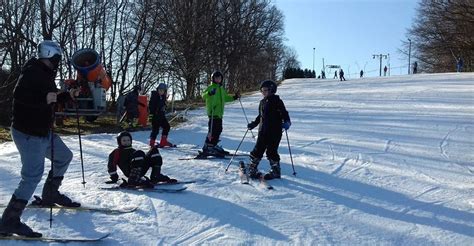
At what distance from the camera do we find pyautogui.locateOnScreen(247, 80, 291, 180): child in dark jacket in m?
8.03

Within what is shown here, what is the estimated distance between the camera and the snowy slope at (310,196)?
5.38 m

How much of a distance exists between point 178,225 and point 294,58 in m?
90.8

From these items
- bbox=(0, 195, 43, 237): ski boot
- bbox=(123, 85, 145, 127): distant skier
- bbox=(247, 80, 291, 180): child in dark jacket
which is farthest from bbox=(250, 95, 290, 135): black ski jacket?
bbox=(123, 85, 145, 127): distant skier

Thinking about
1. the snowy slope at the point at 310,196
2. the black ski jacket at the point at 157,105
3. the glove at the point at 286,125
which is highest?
the black ski jacket at the point at 157,105

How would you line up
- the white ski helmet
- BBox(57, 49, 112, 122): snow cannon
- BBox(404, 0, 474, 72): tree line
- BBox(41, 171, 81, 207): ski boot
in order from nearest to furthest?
the white ski helmet
BBox(41, 171, 81, 207): ski boot
BBox(57, 49, 112, 122): snow cannon
BBox(404, 0, 474, 72): tree line

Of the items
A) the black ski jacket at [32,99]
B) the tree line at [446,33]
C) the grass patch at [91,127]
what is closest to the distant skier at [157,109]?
the grass patch at [91,127]

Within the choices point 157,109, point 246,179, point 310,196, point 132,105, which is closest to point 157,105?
point 157,109

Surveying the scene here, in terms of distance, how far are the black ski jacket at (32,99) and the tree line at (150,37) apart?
15.2 m

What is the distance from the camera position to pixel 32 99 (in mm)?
4980

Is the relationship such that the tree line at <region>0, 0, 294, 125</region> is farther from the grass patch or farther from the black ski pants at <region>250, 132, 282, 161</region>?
the black ski pants at <region>250, 132, 282, 161</region>

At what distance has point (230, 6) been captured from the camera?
45250mm

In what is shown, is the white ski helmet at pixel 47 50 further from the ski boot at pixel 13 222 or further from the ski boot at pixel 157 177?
the ski boot at pixel 157 177

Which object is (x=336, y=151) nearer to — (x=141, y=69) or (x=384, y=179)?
(x=384, y=179)

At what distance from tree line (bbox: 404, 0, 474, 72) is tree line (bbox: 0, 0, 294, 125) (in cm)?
2013
